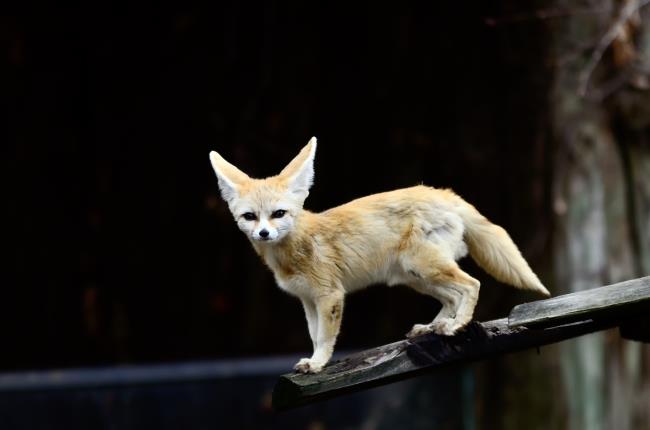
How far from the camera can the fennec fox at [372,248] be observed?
3305 millimetres

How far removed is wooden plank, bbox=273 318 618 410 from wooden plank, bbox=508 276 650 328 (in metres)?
0.19

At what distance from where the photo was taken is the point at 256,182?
3.29 meters

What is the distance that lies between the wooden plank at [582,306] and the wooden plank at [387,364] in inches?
7.4

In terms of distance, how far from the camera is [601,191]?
721 cm

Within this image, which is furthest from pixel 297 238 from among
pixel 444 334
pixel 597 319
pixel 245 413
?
pixel 245 413

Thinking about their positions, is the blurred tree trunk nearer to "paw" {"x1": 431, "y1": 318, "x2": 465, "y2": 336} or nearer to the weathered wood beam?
the weathered wood beam

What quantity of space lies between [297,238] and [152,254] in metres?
6.31

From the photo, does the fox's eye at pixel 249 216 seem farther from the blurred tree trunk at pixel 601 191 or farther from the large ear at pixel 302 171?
the blurred tree trunk at pixel 601 191

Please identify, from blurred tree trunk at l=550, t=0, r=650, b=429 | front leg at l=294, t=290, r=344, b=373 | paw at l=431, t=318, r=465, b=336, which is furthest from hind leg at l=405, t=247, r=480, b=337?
blurred tree trunk at l=550, t=0, r=650, b=429

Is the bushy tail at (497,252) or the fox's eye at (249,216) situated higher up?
the fox's eye at (249,216)

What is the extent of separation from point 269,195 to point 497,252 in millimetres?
855

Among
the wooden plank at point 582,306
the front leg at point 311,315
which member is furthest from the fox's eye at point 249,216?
the wooden plank at point 582,306

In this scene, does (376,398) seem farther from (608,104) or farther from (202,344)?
(608,104)

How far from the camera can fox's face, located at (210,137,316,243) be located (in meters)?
3.21
